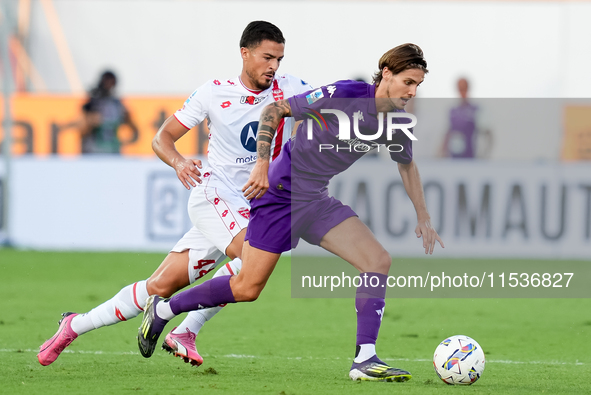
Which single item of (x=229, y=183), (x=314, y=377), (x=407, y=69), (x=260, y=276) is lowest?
(x=314, y=377)

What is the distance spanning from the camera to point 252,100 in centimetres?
566

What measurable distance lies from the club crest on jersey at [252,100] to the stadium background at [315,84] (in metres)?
3.77

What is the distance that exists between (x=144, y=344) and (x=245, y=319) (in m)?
2.52

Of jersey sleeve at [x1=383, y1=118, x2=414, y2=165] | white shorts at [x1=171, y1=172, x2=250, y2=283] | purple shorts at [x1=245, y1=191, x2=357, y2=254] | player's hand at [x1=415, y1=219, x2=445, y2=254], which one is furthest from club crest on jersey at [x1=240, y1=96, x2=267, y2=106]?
player's hand at [x1=415, y1=219, x2=445, y2=254]

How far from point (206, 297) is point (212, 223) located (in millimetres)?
534

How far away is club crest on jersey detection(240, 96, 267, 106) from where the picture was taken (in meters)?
5.65

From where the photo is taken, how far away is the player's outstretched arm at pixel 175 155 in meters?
5.23

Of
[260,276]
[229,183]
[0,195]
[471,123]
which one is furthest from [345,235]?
[0,195]

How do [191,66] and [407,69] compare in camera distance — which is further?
[191,66]

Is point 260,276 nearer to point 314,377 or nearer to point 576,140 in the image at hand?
point 314,377

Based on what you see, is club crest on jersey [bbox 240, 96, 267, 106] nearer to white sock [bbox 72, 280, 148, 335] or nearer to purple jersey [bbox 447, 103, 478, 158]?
white sock [bbox 72, 280, 148, 335]

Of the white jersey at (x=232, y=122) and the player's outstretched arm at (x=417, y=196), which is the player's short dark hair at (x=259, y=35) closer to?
the white jersey at (x=232, y=122)

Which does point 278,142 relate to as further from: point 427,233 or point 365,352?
point 365,352

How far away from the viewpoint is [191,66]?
1342 centimetres
